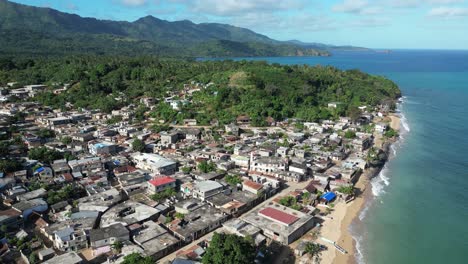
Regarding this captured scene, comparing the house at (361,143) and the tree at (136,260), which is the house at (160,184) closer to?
the tree at (136,260)

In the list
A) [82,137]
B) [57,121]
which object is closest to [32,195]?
[82,137]

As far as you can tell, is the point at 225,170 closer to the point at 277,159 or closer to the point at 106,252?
the point at 277,159

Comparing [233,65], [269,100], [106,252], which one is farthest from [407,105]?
[106,252]

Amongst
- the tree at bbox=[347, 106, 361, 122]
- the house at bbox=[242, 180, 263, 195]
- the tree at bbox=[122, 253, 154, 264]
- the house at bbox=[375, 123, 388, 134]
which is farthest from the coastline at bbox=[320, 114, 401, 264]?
the tree at bbox=[347, 106, 361, 122]

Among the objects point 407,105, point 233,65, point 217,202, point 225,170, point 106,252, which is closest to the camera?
point 106,252

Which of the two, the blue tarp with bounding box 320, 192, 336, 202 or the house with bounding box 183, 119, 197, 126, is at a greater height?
the house with bounding box 183, 119, 197, 126

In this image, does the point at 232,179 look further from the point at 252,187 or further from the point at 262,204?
the point at 262,204

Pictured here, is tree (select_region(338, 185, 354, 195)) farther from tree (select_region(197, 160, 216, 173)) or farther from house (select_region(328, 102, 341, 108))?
house (select_region(328, 102, 341, 108))
